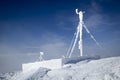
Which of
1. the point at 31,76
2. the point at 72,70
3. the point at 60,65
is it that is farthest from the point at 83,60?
the point at 31,76

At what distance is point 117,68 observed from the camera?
121 ft

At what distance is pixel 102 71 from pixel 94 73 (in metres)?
1.48

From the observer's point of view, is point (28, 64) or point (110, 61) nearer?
point (110, 61)

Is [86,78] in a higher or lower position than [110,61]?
lower

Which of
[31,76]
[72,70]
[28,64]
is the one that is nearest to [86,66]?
[72,70]

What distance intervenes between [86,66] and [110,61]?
4.97 meters

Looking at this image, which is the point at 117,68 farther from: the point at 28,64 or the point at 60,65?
the point at 28,64

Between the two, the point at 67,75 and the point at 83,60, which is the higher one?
the point at 83,60

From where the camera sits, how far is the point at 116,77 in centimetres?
3419

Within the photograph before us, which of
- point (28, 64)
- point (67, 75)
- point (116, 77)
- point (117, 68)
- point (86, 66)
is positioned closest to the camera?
point (116, 77)

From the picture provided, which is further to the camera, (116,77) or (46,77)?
(46,77)

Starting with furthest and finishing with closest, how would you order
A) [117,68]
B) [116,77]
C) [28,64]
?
[28,64] < [117,68] < [116,77]

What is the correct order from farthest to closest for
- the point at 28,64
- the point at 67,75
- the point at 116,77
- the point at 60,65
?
1. the point at 28,64
2. the point at 60,65
3. the point at 67,75
4. the point at 116,77

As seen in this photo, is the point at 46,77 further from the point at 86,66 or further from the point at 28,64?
the point at 28,64
